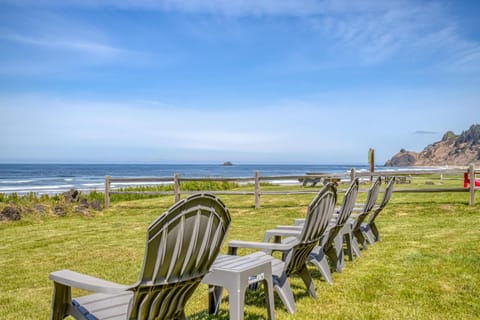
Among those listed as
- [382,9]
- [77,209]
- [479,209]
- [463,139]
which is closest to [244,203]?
[77,209]

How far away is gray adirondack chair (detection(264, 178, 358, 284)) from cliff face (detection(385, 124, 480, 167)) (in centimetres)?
12948

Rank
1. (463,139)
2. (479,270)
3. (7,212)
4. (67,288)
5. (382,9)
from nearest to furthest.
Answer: (67,288) → (479,270) → (7,212) → (382,9) → (463,139)

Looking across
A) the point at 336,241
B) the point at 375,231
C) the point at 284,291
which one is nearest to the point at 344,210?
Answer: the point at 336,241

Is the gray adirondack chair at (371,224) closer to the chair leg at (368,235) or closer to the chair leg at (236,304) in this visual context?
the chair leg at (368,235)

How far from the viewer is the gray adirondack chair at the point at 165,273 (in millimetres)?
2121

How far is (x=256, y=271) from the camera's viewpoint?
3.15 meters

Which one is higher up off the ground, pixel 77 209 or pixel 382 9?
pixel 382 9

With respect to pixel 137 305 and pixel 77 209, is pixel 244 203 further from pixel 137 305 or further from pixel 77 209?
pixel 137 305

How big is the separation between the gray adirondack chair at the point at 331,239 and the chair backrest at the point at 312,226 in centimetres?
51

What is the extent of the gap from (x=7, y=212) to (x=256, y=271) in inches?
365

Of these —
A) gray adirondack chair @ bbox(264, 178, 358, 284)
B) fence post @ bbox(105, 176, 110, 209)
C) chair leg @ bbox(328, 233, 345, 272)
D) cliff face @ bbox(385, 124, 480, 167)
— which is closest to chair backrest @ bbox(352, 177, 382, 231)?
gray adirondack chair @ bbox(264, 178, 358, 284)

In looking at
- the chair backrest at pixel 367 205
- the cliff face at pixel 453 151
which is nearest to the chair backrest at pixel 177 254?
the chair backrest at pixel 367 205

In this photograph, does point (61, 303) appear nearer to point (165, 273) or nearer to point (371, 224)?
point (165, 273)

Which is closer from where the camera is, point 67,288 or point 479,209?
point 67,288
